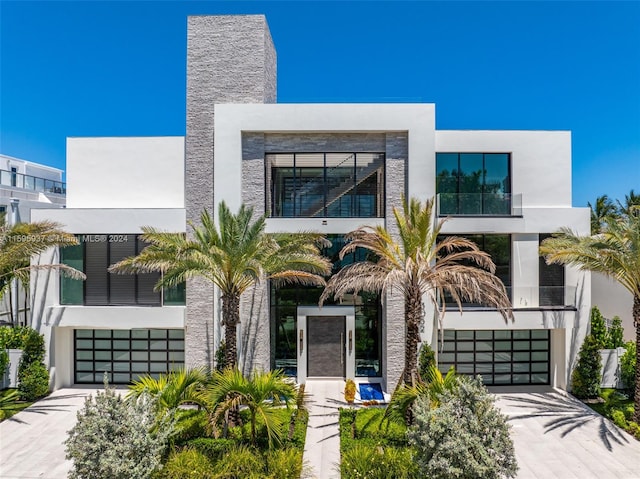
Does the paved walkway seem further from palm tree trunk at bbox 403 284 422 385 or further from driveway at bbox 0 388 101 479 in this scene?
driveway at bbox 0 388 101 479

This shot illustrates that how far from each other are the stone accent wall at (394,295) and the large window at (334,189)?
47 centimetres

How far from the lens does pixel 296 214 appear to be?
16812 mm

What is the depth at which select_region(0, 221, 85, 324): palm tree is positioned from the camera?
14.5 m

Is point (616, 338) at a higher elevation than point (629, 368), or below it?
higher

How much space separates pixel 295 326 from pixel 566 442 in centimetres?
1015

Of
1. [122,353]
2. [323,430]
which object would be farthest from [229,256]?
[122,353]

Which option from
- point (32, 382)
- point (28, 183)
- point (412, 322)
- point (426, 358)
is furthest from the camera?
point (28, 183)

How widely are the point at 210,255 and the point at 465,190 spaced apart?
1097 cm

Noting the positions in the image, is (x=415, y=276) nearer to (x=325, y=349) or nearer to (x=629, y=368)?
(x=325, y=349)

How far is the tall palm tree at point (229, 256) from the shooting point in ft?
41.3

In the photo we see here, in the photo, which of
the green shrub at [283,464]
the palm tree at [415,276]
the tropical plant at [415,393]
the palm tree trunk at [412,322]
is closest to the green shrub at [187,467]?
the green shrub at [283,464]

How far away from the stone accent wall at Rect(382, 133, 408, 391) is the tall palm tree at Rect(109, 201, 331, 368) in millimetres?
4151

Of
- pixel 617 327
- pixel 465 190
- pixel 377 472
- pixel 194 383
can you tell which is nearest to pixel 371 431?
pixel 377 472

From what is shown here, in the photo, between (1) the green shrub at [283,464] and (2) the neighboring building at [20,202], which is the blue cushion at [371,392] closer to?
(1) the green shrub at [283,464]
